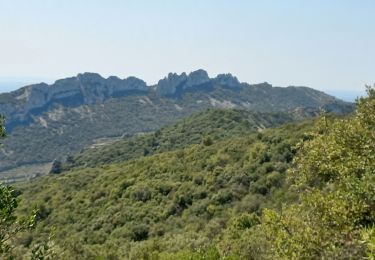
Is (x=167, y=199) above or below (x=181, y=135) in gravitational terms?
above

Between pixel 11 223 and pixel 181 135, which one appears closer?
pixel 11 223

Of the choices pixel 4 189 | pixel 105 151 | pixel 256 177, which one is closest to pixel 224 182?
pixel 256 177

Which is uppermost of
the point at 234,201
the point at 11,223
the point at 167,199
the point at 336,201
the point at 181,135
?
the point at 11,223

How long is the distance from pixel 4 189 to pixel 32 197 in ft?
242

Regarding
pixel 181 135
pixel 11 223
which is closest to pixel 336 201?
pixel 11 223

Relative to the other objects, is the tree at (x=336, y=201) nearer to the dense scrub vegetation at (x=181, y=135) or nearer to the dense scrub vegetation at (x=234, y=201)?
the dense scrub vegetation at (x=234, y=201)

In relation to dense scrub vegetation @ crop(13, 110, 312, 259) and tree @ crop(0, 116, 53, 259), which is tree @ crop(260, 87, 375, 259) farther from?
dense scrub vegetation @ crop(13, 110, 312, 259)

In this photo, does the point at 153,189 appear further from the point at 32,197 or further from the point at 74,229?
the point at 32,197

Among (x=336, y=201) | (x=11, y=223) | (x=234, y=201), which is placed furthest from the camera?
(x=234, y=201)

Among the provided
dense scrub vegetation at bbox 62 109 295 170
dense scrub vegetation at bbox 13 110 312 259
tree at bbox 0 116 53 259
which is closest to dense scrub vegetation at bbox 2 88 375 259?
dense scrub vegetation at bbox 13 110 312 259

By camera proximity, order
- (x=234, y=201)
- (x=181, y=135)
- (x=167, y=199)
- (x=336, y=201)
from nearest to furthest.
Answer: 1. (x=336, y=201)
2. (x=234, y=201)
3. (x=167, y=199)
4. (x=181, y=135)

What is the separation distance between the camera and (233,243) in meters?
35.8

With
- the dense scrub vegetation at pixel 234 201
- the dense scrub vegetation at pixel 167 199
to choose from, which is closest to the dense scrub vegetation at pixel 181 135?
the dense scrub vegetation at pixel 234 201

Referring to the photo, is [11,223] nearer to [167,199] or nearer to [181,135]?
[167,199]
